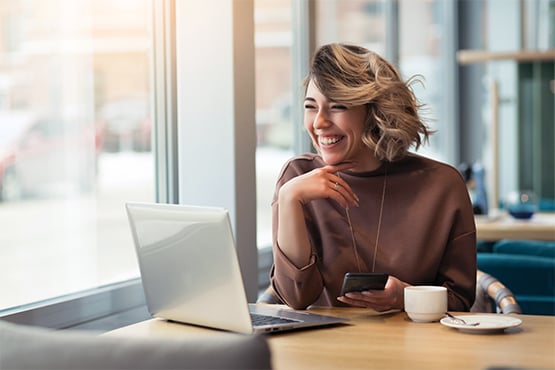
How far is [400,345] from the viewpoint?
1.62 m

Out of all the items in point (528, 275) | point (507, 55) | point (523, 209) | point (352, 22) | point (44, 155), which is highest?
point (352, 22)

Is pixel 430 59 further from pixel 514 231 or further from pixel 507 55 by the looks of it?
pixel 514 231

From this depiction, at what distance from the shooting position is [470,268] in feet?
7.00

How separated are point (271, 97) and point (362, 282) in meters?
2.20

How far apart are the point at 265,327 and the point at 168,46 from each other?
1415 mm

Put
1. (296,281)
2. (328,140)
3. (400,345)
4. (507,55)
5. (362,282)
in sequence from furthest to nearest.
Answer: (507,55) → (328,140) → (296,281) → (362,282) → (400,345)

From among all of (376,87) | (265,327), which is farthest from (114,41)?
(265,327)

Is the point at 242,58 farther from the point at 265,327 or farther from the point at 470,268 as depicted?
the point at 265,327

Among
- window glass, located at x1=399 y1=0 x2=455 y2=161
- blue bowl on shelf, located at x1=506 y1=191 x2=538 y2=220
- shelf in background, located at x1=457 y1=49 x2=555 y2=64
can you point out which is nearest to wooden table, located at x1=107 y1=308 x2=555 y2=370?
blue bowl on shelf, located at x1=506 y1=191 x2=538 y2=220

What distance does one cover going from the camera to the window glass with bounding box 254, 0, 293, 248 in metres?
3.80

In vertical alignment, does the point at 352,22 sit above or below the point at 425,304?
above

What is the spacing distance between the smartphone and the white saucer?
6.3 inches

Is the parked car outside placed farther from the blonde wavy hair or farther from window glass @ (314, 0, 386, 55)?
window glass @ (314, 0, 386, 55)

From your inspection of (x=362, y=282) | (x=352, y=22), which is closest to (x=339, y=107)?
(x=362, y=282)
